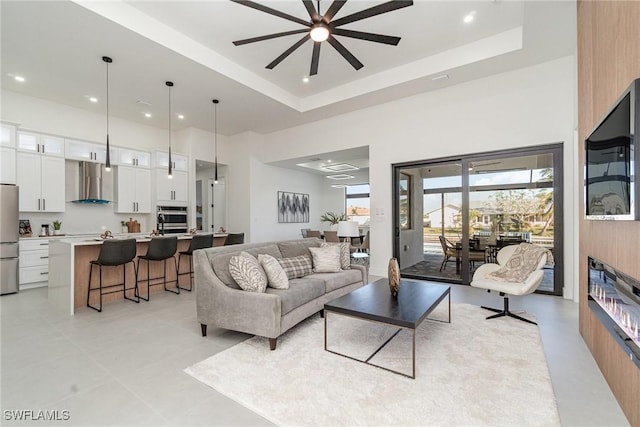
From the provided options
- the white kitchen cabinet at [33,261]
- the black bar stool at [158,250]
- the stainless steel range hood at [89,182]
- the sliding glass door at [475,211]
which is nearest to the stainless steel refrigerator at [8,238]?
the white kitchen cabinet at [33,261]

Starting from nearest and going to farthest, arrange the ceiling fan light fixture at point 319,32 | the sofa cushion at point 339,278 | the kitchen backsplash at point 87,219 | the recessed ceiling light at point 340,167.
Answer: the ceiling fan light fixture at point 319,32 < the sofa cushion at point 339,278 < the kitchen backsplash at point 87,219 < the recessed ceiling light at point 340,167

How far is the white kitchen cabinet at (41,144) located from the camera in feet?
17.1

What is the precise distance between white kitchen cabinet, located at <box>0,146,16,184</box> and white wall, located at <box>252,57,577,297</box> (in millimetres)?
5470

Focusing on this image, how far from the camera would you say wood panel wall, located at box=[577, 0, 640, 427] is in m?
1.70

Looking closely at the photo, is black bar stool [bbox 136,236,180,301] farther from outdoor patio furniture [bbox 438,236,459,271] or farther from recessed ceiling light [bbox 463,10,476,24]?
recessed ceiling light [bbox 463,10,476,24]

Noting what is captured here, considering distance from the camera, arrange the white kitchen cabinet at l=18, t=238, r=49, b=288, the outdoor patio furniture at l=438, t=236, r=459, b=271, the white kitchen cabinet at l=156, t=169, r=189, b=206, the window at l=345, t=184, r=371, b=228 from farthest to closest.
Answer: the window at l=345, t=184, r=371, b=228
the white kitchen cabinet at l=156, t=169, r=189, b=206
the outdoor patio furniture at l=438, t=236, r=459, b=271
the white kitchen cabinet at l=18, t=238, r=49, b=288

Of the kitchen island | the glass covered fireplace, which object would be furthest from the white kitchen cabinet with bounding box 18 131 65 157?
the glass covered fireplace

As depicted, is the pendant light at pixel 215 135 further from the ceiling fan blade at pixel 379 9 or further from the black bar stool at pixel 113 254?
the ceiling fan blade at pixel 379 9

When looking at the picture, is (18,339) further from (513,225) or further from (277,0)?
(513,225)

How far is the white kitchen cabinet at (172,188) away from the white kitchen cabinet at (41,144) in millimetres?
1800

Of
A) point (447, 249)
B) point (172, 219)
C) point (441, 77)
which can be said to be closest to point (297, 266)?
point (447, 249)

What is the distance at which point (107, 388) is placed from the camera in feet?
6.98

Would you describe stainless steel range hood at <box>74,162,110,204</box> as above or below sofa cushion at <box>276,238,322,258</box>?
above

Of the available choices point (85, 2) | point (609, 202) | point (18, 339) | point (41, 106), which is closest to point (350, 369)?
point (609, 202)
